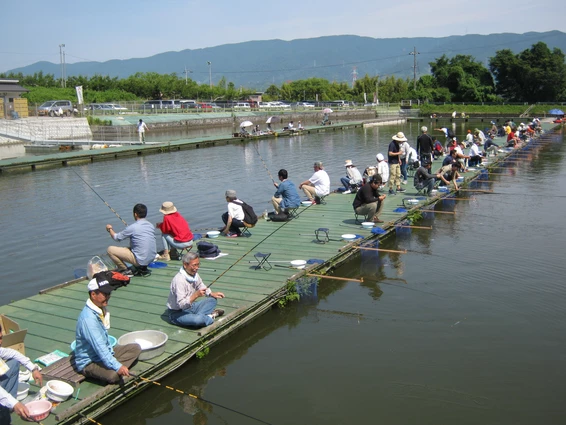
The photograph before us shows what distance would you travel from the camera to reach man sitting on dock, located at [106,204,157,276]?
9.12 meters

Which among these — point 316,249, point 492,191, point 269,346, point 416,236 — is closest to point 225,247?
point 316,249

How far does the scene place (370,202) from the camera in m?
12.7

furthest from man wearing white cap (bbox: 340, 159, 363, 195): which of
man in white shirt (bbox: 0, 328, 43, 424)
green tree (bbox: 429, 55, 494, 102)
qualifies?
green tree (bbox: 429, 55, 494, 102)

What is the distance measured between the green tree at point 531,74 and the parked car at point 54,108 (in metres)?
56.2

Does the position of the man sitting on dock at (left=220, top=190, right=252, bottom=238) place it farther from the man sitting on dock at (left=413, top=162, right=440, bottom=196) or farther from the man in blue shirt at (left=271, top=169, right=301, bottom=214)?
the man sitting on dock at (left=413, top=162, right=440, bottom=196)

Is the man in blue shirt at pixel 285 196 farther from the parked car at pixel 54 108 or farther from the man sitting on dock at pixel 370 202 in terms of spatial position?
the parked car at pixel 54 108

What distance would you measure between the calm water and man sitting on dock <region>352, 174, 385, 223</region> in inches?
29.6

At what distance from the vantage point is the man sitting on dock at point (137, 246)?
9.12 m

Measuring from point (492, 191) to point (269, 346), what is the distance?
511 inches

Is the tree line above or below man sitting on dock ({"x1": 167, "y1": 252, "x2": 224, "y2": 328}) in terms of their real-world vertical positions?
above

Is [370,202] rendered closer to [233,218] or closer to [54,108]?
[233,218]

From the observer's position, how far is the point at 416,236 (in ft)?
43.5

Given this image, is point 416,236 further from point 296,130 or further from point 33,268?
point 296,130

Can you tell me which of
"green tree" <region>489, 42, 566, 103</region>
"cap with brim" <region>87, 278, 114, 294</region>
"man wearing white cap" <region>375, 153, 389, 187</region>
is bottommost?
"cap with brim" <region>87, 278, 114, 294</region>
